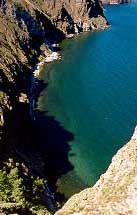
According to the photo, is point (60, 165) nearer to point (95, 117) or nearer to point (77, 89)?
point (95, 117)

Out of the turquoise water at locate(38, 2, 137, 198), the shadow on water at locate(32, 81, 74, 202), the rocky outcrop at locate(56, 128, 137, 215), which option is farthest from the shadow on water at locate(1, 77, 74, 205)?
the rocky outcrop at locate(56, 128, 137, 215)

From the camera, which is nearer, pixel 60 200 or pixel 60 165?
pixel 60 200

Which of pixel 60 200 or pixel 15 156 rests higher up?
pixel 15 156

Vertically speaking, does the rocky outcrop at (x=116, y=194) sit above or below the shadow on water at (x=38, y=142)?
above

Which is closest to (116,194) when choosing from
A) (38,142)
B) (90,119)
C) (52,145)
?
(52,145)

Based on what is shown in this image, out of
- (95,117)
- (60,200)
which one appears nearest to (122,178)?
(60,200)

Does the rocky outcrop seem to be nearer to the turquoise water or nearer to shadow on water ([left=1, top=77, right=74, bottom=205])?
shadow on water ([left=1, top=77, right=74, bottom=205])

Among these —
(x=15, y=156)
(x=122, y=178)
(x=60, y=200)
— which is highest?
(x=122, y=178)

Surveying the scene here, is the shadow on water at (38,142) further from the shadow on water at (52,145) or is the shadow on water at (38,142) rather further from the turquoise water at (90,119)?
the turquoise water at (90,119)

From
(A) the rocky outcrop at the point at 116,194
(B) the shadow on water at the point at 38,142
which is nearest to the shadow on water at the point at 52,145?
(B) the shadow on water at the point at 38,142
